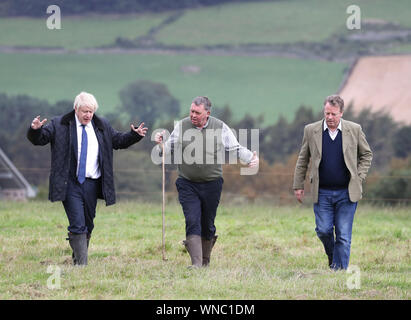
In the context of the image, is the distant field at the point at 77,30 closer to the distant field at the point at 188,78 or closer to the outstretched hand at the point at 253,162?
the distant field at the point at 188,78

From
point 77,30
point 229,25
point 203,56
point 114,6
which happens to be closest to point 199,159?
point 203,56

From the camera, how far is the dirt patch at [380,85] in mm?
69500

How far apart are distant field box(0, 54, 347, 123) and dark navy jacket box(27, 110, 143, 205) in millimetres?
60504

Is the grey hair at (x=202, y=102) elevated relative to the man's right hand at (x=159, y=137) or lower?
elevated

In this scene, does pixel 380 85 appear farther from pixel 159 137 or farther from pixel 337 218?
pixel 159 137

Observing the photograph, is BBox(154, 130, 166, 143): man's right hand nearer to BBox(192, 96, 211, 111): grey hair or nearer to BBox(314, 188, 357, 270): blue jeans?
BBox(192, 96, 211, 111): grey hair

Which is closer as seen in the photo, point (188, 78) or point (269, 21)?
→ point (188, 78)

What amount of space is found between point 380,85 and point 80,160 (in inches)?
2643

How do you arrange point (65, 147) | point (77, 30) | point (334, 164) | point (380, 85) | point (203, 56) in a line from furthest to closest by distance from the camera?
point (77, 30), point (203, 56), point (380, 85), point (334, 164), point (65, 147)

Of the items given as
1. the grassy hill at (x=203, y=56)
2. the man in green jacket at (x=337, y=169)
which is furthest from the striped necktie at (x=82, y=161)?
the grassy hill at (x=203, y=56)

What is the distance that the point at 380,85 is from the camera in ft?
239

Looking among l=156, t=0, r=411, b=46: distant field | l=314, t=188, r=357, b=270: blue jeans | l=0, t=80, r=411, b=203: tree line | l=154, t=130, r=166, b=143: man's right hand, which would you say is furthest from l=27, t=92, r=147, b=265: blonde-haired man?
l=156, t=0, r=411, b=46: distant field

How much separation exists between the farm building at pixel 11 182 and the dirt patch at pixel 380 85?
31734mm

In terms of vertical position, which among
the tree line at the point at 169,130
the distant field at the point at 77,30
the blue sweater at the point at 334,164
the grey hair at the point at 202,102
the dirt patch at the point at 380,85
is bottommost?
the blue sweater at the point at 334,164
